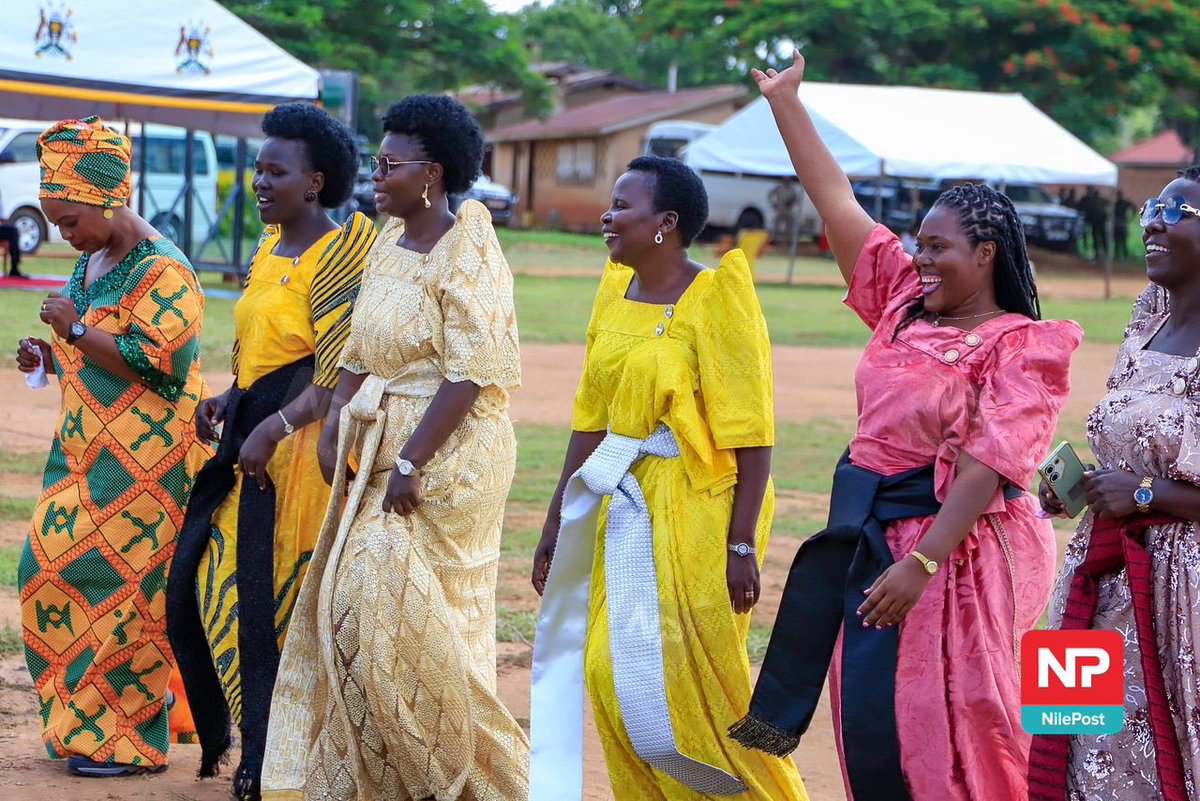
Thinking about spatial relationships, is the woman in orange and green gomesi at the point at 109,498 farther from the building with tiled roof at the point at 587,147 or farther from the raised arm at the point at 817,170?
the building with tiled roof at the point at 587,147

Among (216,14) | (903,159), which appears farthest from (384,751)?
(903,159)

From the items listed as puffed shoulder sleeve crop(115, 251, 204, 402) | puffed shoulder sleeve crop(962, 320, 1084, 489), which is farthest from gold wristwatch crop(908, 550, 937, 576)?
puffed shoulder sleeve crop(115, 251, 204, 402)

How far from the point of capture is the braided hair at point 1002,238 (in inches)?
139

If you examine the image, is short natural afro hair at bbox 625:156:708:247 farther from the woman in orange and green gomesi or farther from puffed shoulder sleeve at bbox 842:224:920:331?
the woman in orange and green gomesi

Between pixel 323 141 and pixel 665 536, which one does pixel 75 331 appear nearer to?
pixel 323 141

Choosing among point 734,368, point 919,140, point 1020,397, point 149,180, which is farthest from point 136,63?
point 919,140

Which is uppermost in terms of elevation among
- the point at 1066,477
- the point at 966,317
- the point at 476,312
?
the point at 966,317

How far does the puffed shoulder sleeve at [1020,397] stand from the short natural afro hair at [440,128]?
1658 millimetres

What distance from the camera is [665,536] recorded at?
394 cm

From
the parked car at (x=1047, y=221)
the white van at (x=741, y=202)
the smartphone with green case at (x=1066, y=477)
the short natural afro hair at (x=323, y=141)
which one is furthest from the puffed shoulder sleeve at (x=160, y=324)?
the parked car at (x=1047, y=221)

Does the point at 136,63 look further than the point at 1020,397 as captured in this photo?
Yes

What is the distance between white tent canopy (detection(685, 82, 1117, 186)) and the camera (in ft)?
82.3

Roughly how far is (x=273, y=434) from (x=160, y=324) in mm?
599

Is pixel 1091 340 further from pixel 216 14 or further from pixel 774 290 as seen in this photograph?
pixel 216 14
